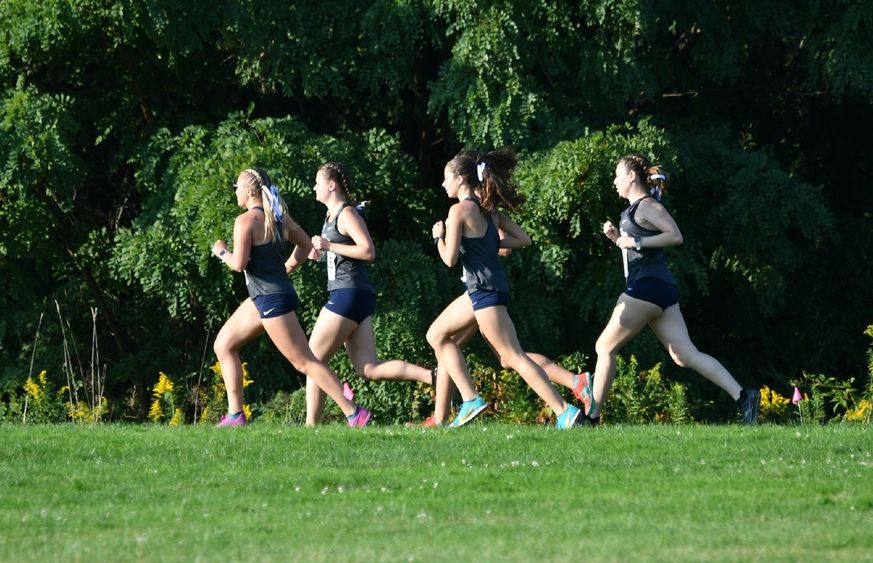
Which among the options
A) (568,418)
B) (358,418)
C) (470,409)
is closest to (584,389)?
(568,418)

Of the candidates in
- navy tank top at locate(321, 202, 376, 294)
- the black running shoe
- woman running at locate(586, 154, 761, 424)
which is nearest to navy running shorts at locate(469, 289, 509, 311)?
woman running at locate(586, 154, 761, 424)

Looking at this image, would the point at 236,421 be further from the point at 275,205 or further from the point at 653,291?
the point at 653,291

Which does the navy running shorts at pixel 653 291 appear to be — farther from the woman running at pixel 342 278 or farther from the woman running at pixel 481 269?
the woman running at pixel 342 278

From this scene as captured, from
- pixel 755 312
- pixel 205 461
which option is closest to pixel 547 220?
pixel 755 312

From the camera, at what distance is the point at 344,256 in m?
11.2

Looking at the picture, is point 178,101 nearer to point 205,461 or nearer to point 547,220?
point 547,220

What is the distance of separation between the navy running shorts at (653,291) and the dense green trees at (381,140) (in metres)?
3.45

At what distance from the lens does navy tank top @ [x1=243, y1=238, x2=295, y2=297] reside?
11.1 m

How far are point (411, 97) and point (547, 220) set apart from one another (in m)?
3.10

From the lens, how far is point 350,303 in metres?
11.4

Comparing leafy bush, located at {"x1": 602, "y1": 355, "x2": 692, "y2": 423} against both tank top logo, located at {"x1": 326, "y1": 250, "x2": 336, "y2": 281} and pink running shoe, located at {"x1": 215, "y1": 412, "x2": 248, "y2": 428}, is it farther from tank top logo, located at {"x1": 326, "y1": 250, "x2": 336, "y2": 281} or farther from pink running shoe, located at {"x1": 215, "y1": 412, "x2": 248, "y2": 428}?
pink running shoe, located at {"x1": 215, "y1": 412, "x2": 248, "y2": 428}

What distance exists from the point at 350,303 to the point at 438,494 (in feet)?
10.3

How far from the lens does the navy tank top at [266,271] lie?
11125 mm

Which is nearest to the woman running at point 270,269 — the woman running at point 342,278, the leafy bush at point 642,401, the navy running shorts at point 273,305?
the navy running shorts at point 273,305
